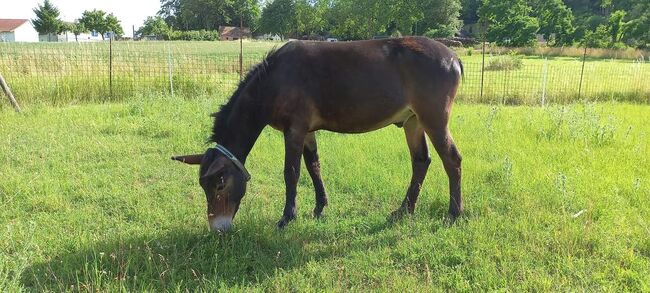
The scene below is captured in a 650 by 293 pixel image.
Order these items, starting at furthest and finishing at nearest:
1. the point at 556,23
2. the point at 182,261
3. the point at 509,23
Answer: the point at 556,23 → the point at 509,23 → the point at 182,261

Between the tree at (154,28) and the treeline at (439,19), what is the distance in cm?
104

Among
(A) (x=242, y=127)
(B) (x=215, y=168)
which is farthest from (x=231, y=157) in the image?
(A) (x=242, y=127)

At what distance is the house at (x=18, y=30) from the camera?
69.7 m

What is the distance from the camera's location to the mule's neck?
12.3 ft

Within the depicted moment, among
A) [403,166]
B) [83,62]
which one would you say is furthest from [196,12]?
[403,166]

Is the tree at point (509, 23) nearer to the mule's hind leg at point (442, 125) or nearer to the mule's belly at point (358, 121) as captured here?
the mule's hind leg at point (442, 125)

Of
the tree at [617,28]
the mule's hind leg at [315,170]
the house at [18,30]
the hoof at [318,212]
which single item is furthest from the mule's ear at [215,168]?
the house at [18,30]

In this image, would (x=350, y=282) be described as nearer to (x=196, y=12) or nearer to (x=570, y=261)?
(x=570, y=261)

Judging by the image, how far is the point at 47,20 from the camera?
209ft

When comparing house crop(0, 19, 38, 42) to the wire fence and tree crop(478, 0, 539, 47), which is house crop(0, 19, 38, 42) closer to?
the wire fence

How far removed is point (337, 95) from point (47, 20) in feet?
247

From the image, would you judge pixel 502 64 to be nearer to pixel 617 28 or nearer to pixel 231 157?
pixel 231 157

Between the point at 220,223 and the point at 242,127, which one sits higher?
the point at 242,127

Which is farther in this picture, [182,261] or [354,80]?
[354,80]
